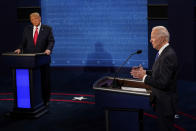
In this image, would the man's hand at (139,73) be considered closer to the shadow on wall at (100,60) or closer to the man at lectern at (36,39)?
the man at lectern at (36,39)

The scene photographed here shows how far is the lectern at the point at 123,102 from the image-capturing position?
3373 mm

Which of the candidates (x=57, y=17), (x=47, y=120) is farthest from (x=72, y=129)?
(x=57, y=17)

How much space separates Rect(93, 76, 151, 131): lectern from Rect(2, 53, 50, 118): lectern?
182 centimetres

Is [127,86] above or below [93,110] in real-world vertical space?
above

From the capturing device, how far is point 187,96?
268 inches

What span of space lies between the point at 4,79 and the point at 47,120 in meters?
3.87

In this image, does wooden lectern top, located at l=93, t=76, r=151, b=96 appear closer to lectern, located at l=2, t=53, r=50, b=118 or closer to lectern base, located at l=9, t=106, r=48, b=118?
lectern, located at l=2, t=53, r=50, b=118

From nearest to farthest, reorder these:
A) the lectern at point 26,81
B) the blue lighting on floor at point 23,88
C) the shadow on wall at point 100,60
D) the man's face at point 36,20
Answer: the lectern at point 26,81 < the blue lighting on floor at point 23,88 < the man's face at point 36,20 < the shadow on wall at point 100,60

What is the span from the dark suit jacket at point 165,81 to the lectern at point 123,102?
13 centimetres

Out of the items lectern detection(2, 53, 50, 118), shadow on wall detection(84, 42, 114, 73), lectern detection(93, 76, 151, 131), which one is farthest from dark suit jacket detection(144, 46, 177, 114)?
shadow on wall detection(84, 42, 114, 73)

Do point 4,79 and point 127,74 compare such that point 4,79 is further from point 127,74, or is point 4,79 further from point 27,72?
point 27,72

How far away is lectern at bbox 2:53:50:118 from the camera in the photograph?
532cm

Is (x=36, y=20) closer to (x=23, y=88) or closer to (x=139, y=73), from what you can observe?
(x=23, y=88)

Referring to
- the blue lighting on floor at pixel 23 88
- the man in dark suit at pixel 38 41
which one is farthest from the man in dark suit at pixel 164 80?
the man in dark suit at pixel 38 41
